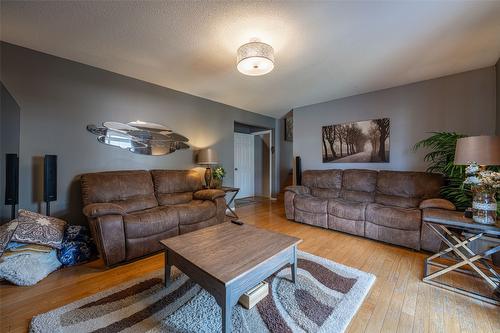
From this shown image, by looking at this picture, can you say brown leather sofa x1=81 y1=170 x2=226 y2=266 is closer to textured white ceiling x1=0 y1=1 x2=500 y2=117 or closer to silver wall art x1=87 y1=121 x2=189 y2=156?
silver wall art x1=87 y1=121 x2=189 y2=156

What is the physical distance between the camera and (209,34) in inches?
78.4

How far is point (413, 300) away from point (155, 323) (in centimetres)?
202

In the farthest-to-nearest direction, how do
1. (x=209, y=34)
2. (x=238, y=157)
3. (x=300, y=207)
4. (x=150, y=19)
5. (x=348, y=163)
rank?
(x=238, y=157), (x=348, y=163), (x=300, y=207), (x=209, y=34), (x=150, y=19)

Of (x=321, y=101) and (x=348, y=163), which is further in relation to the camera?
(x=321, y=101)

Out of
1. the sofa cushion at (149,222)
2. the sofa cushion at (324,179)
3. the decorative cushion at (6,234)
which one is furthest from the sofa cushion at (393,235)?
the decorative cushion at (6,234)

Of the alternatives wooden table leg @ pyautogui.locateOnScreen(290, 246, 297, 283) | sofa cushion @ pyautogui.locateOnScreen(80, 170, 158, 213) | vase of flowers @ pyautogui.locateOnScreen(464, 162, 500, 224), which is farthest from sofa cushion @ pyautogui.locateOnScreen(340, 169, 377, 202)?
sofa cushion @ pyautogui.locateOnScreen(80, 170, 158, 213)

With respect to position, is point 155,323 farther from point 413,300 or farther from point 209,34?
point 209,34

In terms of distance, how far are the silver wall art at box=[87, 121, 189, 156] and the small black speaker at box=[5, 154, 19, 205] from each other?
35.4 inches

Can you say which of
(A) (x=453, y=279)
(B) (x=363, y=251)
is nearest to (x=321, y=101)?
(B) (x=363, y=251)

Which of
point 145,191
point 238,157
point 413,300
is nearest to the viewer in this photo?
point 413,300

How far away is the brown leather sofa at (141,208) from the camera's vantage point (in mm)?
2074

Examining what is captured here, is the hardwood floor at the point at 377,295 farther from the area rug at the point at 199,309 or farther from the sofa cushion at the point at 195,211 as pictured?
the sofa cushion at the point at 195,211

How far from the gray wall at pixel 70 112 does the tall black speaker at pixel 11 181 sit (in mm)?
269

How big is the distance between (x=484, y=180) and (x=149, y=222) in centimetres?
335
